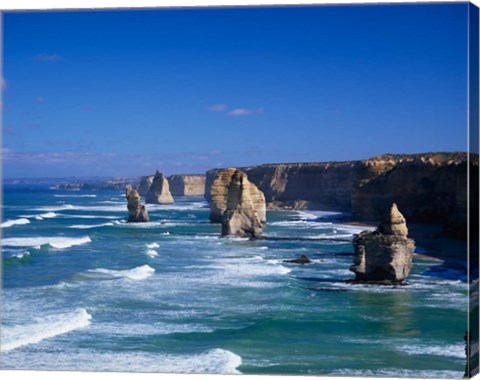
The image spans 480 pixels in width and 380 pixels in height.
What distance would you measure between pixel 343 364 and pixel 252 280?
4.70m

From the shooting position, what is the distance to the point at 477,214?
1278 cm

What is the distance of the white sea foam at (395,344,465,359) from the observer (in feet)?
43.7

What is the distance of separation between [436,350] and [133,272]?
6.15 m

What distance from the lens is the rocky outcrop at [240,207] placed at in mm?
25781

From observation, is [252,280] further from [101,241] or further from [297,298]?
[101,241]

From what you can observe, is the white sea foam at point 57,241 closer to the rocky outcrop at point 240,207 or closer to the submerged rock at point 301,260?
the submerged rock at point 301,260

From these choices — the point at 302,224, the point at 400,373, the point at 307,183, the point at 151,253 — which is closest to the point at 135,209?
the point at 151,253

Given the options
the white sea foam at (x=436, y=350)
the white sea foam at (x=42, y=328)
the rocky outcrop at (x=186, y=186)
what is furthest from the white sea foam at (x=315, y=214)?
the white sea foam at (x=436, y=350)

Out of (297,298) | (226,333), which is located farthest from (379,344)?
(297,298)

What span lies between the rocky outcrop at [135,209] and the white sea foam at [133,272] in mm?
3104

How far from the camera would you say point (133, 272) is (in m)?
16.9

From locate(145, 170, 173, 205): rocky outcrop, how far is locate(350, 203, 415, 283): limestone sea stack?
4601 mm

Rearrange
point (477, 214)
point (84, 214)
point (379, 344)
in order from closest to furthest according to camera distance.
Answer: point (477, 214)
point (379, 344)
point (84, 214)

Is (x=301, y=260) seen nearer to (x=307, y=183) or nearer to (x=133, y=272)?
(x=133, y=272)
